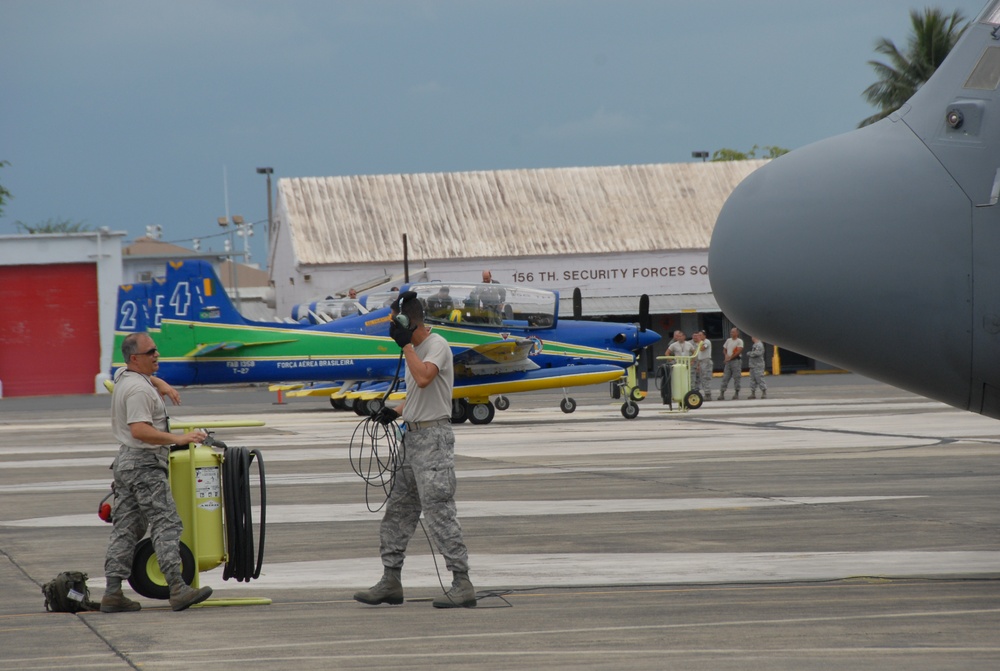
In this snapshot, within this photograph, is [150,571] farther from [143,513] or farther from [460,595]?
[460,595]

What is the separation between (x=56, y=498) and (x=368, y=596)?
27.2ft

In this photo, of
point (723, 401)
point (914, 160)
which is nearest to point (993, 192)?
point (914, 160)

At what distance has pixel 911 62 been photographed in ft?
167

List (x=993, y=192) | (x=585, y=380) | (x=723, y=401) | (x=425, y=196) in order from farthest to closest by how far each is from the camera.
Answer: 1. (x=425, y=196)
2. (x=723, y=401)
3. (x=585, y=380)
4. (x=993, y=192)

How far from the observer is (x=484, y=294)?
89.9 feet

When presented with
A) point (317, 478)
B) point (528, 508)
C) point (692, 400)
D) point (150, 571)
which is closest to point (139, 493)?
point (150, 571)

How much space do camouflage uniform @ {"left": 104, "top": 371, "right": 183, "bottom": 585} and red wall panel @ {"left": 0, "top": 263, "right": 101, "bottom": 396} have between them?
155 ft

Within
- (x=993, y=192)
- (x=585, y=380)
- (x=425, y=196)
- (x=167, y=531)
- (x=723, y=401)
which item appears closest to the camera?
(x=993, y=192)

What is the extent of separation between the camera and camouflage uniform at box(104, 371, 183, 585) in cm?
786

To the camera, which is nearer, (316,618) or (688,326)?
(316,618)

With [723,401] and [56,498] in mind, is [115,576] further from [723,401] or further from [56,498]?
[723,401]

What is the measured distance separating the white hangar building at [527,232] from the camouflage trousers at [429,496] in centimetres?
3986

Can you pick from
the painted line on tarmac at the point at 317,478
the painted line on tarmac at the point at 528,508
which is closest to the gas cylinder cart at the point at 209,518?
the painted line on tarmac at the point at 528,508

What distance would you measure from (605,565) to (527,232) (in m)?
43.6
